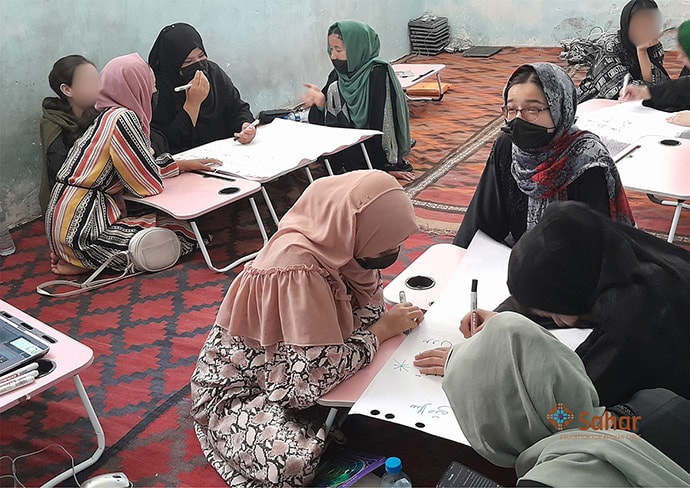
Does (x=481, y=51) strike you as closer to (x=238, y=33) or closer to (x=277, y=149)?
(x=238, y=33)

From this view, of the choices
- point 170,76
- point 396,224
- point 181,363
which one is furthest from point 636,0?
point 181,363

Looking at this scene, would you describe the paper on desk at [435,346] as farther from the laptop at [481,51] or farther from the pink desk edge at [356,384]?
the laptop at [481,51]

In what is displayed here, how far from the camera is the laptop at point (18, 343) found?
2.04 metres

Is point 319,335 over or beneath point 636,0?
beneath

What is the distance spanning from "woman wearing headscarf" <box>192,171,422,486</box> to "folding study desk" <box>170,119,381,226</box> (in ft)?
5.16

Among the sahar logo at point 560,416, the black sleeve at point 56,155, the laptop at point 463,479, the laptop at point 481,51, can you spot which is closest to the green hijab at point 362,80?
the black sleeve at point 56,155

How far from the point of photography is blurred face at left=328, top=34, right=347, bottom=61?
444 cm

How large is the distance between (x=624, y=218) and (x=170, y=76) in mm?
2683

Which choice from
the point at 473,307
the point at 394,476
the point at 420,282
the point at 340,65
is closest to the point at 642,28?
the point at 340,65

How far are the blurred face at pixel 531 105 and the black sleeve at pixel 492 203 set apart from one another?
18 centimetres

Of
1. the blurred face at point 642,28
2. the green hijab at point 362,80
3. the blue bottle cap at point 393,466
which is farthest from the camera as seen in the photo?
the green hijab at point 362,80

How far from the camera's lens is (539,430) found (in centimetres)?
149

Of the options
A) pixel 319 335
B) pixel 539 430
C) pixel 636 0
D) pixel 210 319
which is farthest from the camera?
pixel 636 0

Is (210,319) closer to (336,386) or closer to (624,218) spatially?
(336,386)
